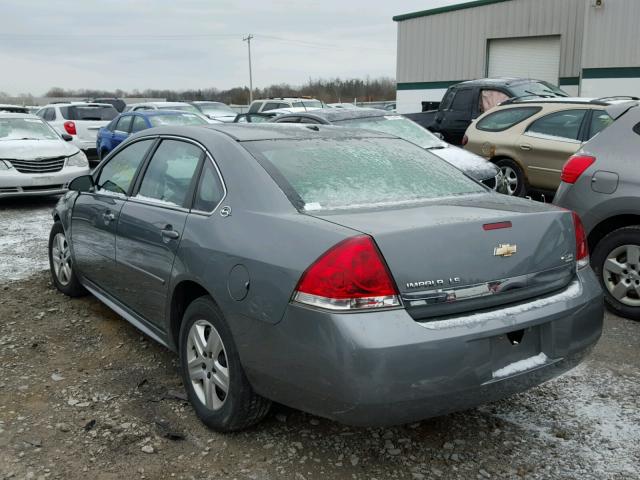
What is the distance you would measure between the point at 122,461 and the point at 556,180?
740 centimetres

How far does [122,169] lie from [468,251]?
2770 millimetres

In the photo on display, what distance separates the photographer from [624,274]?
5.05 m

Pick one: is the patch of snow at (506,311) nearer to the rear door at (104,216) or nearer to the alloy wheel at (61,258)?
the rear door at (104,216)

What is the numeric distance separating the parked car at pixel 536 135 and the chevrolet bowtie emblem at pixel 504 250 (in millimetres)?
6302

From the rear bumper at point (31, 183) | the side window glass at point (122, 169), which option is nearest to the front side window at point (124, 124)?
the rear bumper at point (31, 183)

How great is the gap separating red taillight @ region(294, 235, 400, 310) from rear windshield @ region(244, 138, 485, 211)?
1.60ft

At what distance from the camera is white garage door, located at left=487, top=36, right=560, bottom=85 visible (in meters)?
22.3

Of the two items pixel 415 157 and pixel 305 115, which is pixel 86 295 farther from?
pixel 305 115

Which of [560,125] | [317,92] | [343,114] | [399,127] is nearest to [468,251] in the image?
[343,114]

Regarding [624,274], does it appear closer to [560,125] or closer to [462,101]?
[560,125]

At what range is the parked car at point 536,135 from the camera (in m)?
8.72

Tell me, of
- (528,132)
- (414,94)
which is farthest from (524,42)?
(528,132)

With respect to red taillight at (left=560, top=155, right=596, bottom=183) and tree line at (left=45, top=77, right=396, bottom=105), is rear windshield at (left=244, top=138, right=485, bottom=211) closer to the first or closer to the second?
red taillight at (left=560, top=155, right=596, bottom=183)

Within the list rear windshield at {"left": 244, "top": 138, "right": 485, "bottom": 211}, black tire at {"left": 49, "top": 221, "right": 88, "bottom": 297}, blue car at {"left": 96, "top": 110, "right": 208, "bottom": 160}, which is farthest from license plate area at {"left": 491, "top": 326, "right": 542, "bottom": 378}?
blue car at {"left": 96, "top": 110, "right": 208, "bottom": 160}
